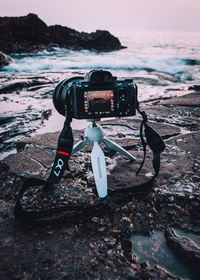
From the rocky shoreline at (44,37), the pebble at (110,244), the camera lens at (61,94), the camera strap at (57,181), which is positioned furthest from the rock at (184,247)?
the rocky shoreline at (44,37)

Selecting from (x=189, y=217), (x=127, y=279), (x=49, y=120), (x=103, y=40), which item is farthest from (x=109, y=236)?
(x=103, y=40)

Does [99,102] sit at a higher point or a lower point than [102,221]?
higher

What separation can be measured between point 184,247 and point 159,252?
0.16 meters

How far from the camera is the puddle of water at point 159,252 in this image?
1.42 meters

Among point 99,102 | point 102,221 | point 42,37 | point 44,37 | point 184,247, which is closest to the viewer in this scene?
point 184,247

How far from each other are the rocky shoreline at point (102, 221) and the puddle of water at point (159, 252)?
0.01m

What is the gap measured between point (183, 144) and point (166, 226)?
1541 mm

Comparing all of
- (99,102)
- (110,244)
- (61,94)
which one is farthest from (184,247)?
(61,94)

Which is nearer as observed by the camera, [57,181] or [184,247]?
[184,247]

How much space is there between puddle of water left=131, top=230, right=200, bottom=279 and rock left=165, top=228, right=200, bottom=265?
0.03m

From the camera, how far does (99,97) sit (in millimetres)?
1871

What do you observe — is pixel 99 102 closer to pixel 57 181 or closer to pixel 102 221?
pixel 57 181

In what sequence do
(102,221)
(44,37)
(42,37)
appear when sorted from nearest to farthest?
(102,221) < (42,37) < (44,37)

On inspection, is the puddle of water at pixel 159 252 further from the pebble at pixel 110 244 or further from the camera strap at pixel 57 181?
the camera strap at pixel 57 181
